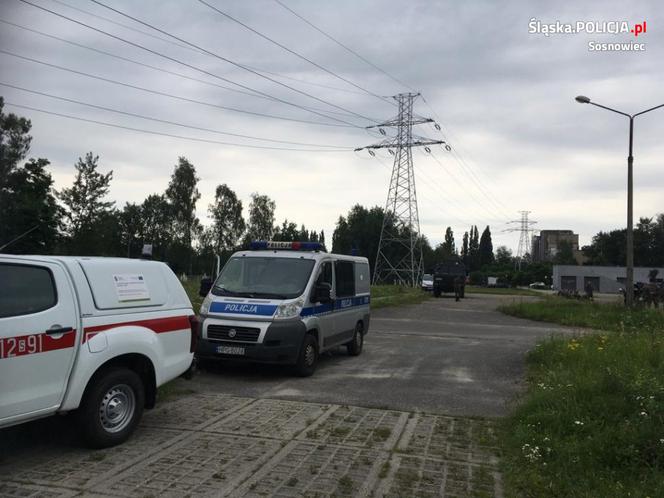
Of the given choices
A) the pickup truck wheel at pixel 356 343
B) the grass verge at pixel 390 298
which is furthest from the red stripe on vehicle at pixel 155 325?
the grass verge at pixel 390 298

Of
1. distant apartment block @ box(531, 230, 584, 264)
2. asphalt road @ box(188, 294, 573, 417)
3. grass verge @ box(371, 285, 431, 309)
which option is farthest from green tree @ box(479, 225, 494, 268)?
asphalt road @ box(188, 294, 573, 417)

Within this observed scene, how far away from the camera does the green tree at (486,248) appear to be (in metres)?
144

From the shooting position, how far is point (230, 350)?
895cm

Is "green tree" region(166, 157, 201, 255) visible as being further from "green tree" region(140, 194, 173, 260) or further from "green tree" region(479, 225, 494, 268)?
"green tree" region(479, 225, 494, 268)

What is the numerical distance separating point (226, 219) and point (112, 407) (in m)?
65.5

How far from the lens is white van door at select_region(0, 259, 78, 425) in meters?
4.46

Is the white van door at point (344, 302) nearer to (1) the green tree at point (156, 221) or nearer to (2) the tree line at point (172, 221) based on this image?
(2) the tree line at point (172, 221)

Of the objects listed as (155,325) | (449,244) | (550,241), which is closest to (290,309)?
(155,325)

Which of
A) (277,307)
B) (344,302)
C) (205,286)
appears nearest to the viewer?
(277,307)

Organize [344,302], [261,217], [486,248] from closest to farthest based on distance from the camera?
[344,302]
[261,217]
[486,248]

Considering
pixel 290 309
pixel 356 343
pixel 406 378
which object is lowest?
pixel 406 378

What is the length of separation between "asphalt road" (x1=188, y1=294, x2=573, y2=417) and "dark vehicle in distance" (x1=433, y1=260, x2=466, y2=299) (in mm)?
29431

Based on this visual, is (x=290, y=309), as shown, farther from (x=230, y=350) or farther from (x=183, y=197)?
(x=183, y=197)

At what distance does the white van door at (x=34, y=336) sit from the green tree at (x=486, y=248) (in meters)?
143
